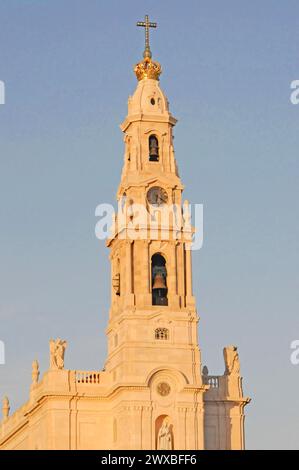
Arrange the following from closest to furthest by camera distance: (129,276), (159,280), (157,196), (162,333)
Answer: (162,333), (129,276), (159,280), (157,196)

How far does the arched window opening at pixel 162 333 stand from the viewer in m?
110

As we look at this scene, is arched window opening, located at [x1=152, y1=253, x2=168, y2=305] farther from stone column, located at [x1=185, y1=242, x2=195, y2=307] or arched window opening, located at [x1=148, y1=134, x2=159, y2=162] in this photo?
arched window opening, located at [x1=148, y1=134, x2=159, y2=162]

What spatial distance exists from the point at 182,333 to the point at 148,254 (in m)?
4.90

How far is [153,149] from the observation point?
113m

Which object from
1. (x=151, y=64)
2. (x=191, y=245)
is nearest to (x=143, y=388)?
(x=191, y=245)

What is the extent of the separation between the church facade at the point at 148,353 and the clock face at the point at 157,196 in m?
0.06

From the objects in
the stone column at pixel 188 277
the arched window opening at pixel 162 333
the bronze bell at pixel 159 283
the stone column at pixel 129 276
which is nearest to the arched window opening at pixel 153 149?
the stone column at pixel 188 277

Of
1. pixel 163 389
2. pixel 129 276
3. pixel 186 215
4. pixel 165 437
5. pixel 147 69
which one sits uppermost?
pixel 147 69

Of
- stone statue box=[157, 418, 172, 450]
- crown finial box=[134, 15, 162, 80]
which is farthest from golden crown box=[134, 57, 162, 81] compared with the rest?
stone statue box=[157, 418, 172, 450]

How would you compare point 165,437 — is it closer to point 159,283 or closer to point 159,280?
point 159,283

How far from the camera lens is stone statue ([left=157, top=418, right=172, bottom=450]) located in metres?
107

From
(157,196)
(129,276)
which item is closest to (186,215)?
(157,196)

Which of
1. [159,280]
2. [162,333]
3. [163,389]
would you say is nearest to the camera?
[163,389]

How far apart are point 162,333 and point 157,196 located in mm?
8139
